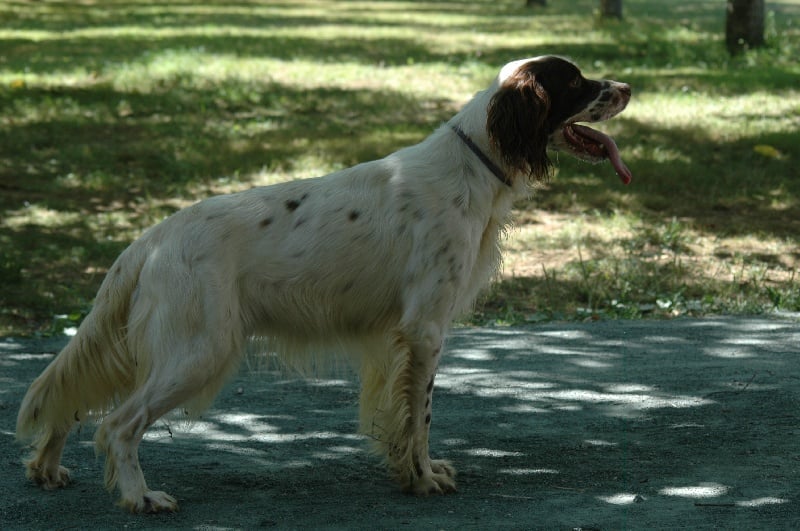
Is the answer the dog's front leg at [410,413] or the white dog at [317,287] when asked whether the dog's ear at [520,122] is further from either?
the dog's front leg at [410,413]

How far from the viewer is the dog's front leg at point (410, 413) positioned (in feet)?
16.2

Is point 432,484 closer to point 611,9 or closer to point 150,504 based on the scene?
point 150,504

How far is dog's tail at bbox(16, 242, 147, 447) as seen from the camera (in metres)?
4.86

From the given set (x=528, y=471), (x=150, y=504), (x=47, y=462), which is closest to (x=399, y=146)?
(x=528, y=471)

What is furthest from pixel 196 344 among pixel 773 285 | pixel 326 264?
pixel 773 285

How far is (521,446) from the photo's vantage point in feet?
18.2

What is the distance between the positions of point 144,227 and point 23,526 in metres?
6.47

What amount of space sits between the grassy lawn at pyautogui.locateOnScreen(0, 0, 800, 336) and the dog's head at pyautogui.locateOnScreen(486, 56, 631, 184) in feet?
5.19

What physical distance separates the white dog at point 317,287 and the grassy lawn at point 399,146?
5.68ft

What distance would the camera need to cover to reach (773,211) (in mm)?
11141

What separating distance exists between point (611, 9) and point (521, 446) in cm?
2277

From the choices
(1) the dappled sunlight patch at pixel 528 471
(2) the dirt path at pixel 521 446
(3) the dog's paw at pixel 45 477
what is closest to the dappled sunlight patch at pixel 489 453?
(2) the dirt path at pixel 521 446

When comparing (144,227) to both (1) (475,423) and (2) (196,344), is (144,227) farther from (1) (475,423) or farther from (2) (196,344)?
(2) (196,344)

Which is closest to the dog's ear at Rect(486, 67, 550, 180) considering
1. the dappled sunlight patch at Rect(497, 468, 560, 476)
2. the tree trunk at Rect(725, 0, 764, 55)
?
the dappled sunlight patch at Rect(497, 468, 560, 476)
